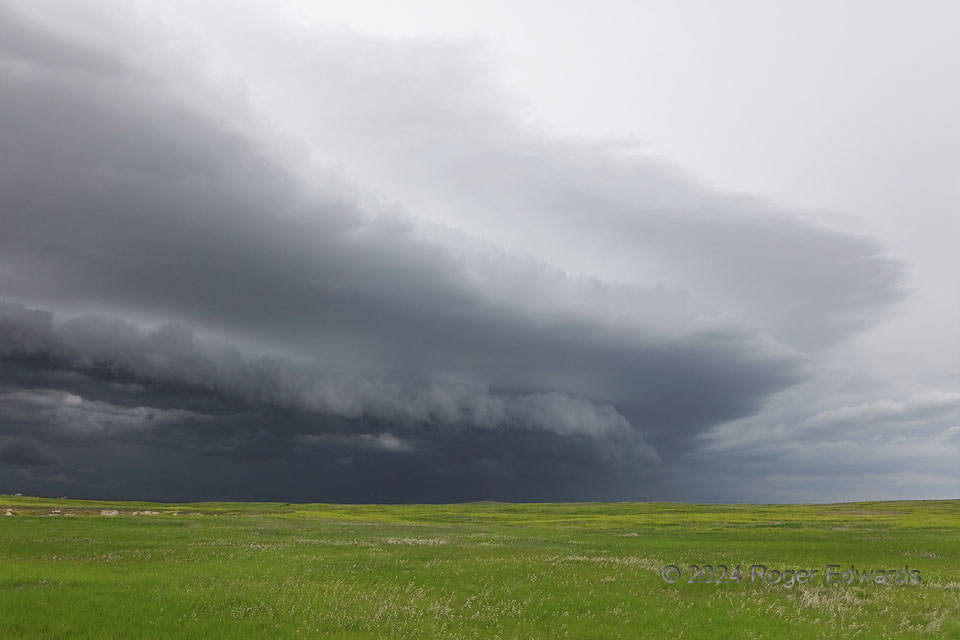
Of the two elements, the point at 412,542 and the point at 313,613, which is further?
the point at 412,542

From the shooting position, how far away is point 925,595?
2264 cm

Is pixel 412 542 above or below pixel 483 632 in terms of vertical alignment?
below

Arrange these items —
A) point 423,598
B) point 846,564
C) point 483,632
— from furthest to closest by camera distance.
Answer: point 846,564
point 423,598
point 483,632

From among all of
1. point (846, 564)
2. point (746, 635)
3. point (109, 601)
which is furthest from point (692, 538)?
point (109, 601)

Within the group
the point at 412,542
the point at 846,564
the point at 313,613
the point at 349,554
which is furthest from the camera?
the point at 412,542

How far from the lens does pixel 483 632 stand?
54.3 feet

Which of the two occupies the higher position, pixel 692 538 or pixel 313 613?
pixel 313 613

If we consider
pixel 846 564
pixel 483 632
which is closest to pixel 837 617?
pixel 483 632

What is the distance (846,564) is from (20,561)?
41.8 m

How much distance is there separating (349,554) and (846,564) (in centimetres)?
2757

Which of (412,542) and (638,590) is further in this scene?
(412,542)

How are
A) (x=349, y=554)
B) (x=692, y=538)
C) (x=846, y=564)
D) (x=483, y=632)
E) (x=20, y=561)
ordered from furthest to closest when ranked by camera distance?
(x=692, y=538), (x=349, y=554), (x=846, y=564), (x=20, y=561), (x=483, y=632)

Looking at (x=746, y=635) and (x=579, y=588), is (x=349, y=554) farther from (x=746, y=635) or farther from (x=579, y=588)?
(x=746, y=635)

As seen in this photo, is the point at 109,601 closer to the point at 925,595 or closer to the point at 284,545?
the point at 284,545
